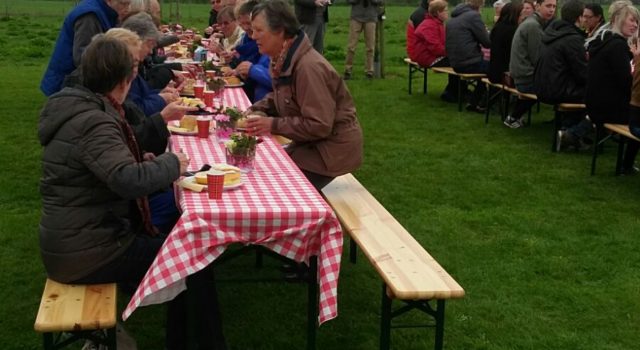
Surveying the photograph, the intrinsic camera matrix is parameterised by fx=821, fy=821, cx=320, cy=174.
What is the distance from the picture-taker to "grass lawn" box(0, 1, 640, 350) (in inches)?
168

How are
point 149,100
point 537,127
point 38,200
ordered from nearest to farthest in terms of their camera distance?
point 149,100
point 38,200
point 537,127

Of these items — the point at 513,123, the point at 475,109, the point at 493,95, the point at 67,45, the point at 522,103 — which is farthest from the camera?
the point at 475,109

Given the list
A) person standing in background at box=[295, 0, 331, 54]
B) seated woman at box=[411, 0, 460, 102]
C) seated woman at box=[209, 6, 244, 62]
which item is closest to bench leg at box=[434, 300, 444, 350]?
seated woman at box=[209, 6, 244, 62]

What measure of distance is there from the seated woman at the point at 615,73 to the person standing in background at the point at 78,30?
4.20m

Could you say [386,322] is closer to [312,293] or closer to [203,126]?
[312,293]

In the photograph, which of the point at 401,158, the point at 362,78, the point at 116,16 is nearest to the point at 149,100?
the point at 116,16

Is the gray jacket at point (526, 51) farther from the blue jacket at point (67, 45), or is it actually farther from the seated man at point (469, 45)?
the blue jacket at point (67, 45)

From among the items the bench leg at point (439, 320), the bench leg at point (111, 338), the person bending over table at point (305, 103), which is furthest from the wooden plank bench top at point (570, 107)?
the bench leg at point (111, 338)

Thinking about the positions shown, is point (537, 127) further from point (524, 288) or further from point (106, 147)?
point (106, 147)

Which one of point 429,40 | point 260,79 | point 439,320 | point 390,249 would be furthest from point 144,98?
point 429,40

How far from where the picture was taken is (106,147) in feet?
10.3

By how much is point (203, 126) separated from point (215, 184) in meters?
1.25

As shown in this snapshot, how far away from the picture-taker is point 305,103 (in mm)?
4168

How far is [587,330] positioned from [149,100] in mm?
2884
